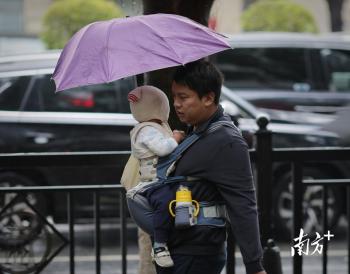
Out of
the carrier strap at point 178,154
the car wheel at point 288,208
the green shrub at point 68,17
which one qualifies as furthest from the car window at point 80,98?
the green shrub at point 68,17

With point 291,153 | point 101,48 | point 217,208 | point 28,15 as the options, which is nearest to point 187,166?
point 217,208

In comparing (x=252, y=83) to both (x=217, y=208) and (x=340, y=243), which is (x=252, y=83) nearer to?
(x=340, y=243)

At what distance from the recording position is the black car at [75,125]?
7.47 m

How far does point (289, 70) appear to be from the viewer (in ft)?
35.8

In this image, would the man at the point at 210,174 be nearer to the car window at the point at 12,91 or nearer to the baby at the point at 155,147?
the baby at the point at 155,147

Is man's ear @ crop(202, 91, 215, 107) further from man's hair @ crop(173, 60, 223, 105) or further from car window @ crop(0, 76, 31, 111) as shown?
car window @ crop(0, 76, 31, 111)

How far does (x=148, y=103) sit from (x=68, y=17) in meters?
16.8

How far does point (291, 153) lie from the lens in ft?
16.0

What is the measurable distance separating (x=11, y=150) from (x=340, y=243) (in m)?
3.06

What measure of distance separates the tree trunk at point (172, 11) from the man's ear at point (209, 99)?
1.02 meters

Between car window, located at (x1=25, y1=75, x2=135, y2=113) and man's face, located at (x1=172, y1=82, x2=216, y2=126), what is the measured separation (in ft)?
15.1

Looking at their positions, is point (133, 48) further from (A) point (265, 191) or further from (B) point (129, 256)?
(B) point (129, 256)

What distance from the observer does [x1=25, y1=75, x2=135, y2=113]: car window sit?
7711mm

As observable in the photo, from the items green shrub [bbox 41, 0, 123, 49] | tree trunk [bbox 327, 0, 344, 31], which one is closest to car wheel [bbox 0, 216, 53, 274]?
green shrub [bbox 41, 0, 123, 49]
